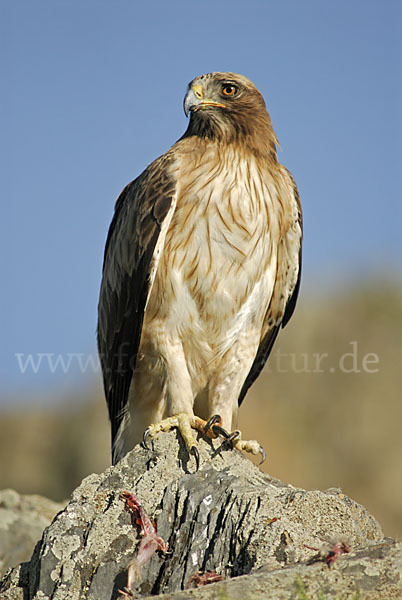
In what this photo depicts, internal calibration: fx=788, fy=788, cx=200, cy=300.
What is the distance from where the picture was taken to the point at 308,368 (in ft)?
48.7

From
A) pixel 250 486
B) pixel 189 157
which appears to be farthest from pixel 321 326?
pixel 250 486

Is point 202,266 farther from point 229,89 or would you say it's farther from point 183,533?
point 183,533

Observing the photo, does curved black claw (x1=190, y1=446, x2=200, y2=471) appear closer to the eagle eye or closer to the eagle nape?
the eagle nape

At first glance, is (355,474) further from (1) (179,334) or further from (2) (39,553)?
(2) (39,553)

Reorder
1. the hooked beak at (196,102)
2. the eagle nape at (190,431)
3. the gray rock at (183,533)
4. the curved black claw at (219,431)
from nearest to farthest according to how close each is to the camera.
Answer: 1. the gray rock at (183,533)
2. the eagle nape at (190,431)
3. the curved black claw at (219,431)
4. the hooked beak at (196,102)

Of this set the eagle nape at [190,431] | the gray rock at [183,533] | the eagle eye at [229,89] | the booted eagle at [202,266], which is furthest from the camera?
the eagle eye at [229,89]

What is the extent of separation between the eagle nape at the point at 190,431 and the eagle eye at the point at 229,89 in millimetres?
2721

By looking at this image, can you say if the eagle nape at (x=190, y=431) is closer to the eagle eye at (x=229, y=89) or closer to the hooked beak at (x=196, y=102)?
the hooked beak at (x=196, y=102)

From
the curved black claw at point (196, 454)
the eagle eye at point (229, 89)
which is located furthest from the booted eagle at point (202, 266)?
the curved black claw at point (196, 454)

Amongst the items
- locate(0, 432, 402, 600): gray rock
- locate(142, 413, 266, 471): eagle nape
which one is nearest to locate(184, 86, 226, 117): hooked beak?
locate(142, 413, 266, 471): eagle nape

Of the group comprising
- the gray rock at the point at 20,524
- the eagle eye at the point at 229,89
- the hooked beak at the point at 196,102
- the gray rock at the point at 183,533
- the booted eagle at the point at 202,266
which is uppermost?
the eagle eye at the point at 229,89

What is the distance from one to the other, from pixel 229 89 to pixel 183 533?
12.3 ft

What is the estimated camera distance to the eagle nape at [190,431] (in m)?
5.14

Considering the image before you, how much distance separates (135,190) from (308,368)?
901cm
